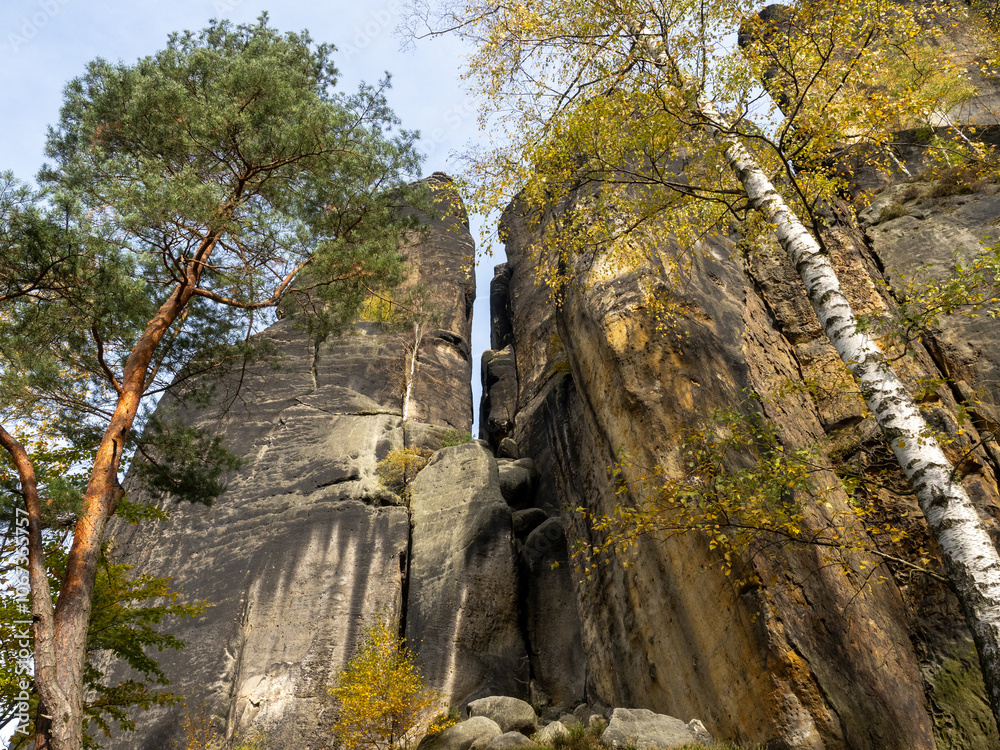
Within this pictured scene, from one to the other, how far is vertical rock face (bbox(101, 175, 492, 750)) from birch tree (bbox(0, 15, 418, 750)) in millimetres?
1727

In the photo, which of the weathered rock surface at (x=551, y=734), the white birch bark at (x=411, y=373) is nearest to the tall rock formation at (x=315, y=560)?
the white birch bark at (x=411, y=373)

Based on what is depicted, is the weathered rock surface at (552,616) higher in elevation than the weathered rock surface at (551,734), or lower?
higher

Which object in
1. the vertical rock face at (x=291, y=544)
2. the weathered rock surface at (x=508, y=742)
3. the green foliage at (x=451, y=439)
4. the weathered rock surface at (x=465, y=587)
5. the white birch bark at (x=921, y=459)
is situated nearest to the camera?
the white birch bark at (x=921, y=459)

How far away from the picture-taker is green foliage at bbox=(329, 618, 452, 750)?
517 inches

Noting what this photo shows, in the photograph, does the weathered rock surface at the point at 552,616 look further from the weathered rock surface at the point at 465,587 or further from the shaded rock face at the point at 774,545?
the shaded rock face at the point at 774,545

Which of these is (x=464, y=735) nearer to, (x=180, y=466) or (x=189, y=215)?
(x=180, y=466)

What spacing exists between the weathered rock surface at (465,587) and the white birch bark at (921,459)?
38.1 ft

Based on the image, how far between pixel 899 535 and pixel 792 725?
110 inches

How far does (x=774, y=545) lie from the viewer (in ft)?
30.0

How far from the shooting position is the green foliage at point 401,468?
64.0 feet

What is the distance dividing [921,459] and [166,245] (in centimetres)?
1042

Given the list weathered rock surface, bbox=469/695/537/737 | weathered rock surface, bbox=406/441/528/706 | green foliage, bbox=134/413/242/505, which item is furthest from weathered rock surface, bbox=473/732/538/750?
green foliage, bbox=134/413/242/505

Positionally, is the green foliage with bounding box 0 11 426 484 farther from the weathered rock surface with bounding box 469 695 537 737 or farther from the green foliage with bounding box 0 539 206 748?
the weathered rock surface with bounding box 469 695 537 737

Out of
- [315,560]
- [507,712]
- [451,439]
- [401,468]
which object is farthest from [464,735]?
[451,439]
